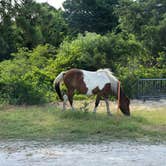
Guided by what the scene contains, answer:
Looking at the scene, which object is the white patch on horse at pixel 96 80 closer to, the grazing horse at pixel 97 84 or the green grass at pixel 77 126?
the grazing horse at pixel 97 84

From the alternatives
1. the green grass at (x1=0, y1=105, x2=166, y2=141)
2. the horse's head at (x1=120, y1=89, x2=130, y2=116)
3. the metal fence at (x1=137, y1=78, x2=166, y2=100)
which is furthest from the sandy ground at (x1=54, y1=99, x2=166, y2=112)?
the green grass at (x1=0, y1=105, x2=166, y2=141)

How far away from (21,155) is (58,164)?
32.8 inches

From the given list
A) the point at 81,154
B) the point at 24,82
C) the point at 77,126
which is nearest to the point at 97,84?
the point at 77,126

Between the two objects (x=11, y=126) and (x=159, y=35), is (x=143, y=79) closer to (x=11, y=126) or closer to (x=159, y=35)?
(x=159, y=35)

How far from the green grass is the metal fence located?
4.03m

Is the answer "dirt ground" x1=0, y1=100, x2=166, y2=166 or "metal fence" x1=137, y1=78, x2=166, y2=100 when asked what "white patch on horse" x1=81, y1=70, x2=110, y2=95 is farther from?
"metal fence" x1=137, y1=78, x2=166, y2=100

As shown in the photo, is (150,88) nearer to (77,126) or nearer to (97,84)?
(97,84)

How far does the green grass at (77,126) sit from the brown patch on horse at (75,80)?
0.90m

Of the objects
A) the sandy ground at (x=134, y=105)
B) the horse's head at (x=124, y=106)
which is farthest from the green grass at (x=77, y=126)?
the sandy ground at (x=134, y=105)

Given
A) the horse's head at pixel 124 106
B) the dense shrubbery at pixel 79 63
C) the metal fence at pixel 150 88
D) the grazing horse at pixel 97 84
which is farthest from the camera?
the metal fence at pixel 150 88

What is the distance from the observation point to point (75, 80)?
34.1ft

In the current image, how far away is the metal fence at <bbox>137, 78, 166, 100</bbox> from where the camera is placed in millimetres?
14266

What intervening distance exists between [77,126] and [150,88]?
7036mm

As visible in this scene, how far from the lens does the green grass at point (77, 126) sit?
7.13 m
